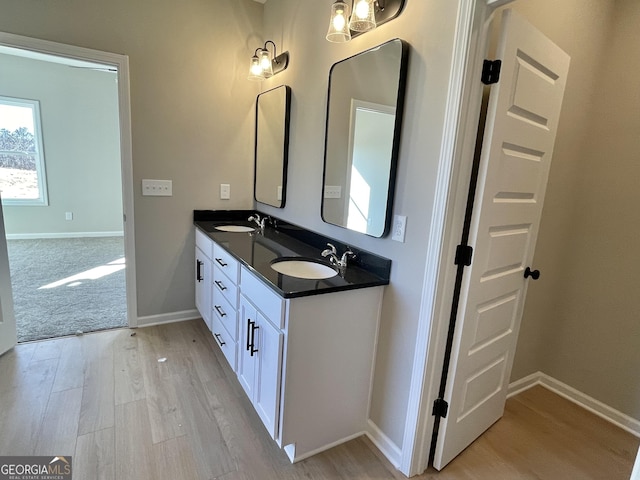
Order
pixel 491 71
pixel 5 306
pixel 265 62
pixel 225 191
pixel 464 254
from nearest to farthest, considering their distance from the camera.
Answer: pixel 491 71 < pixel 464 254 < pixel 5 306 < pixel 265 62 < pixel 225 191

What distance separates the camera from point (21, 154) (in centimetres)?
519

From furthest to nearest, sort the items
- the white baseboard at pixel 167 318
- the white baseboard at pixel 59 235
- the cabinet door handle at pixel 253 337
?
the white baseboard at pixel 59 235 < the white baseboard at pixel 167 318 < the cabinet door handle at pixel 253 337

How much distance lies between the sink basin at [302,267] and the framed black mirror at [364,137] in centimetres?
26

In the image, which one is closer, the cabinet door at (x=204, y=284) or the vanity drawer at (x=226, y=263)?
the vanity drawer at (x=226, y=263)

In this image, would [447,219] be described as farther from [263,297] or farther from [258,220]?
[258,220]

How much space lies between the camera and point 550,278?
2.14m

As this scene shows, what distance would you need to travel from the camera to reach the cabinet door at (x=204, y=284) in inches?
97.9

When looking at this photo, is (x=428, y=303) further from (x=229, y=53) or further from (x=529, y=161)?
(x=229, y=53)

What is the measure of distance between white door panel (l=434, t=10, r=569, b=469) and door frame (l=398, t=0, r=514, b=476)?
0.07m

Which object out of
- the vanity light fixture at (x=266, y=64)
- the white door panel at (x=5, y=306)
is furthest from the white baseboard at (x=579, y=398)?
the white door panel at (x=5, y=306)

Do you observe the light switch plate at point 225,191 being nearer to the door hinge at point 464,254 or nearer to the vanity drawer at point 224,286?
the vanity drawer at point 224,286

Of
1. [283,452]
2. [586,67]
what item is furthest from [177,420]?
[586,67]

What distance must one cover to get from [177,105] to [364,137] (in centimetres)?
165

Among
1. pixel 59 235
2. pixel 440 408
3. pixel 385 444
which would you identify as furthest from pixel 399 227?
pixel 59 235
